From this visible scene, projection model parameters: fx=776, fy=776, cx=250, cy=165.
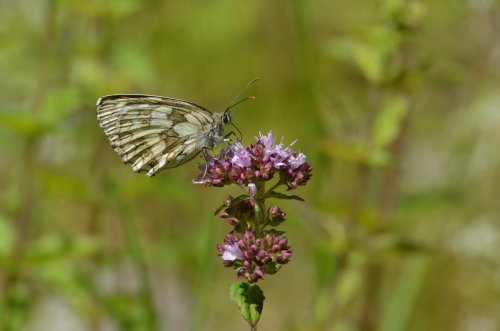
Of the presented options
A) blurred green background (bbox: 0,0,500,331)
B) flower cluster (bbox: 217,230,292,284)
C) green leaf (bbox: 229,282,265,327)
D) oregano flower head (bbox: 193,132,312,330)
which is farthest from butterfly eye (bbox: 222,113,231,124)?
green leaf (bbox: 229,282,265,327)

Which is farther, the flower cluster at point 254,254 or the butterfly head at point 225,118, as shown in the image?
the butterfly head at point 225,118

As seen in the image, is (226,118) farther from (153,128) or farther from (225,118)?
(153,128)

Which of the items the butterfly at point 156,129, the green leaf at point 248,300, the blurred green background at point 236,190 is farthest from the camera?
the blurred green background at point 236,190

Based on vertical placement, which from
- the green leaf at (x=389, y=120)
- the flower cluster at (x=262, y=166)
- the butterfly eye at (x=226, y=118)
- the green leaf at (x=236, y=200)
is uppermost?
the green leaf at (x=389, y=120)

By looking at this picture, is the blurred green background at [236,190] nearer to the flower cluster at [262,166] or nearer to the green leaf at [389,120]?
the green leaf at [389,120]

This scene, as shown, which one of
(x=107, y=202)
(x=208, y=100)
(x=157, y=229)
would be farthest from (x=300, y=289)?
(x=208, y=100)

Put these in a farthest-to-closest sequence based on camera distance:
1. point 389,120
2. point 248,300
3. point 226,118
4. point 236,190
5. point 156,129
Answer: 1. point 236,190
2. point 389,120
3. point 156,129
4. point 226,118
5. point 248,300

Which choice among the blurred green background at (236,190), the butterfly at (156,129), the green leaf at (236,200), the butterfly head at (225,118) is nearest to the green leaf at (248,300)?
the green leaf at (236,200)

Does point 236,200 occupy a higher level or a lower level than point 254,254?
higher

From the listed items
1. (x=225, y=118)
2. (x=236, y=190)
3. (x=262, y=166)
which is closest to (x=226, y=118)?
(x=225, y=118)
